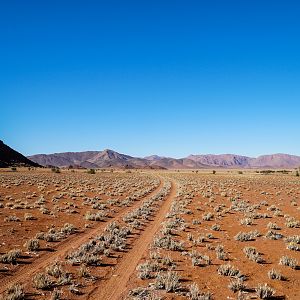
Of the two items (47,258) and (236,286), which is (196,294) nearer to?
(236,286)

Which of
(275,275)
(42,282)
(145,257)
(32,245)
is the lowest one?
(275,275)

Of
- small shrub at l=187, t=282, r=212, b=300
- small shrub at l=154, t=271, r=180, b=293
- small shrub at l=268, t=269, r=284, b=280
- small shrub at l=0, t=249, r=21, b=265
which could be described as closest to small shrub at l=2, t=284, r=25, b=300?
small shrub at l=0, t=249, r=21, b=265

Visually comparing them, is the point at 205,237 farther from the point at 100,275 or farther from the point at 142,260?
the point at 100,275

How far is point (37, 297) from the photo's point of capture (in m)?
8.27

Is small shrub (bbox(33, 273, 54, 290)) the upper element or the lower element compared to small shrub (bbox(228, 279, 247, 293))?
upper

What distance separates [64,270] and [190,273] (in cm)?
389

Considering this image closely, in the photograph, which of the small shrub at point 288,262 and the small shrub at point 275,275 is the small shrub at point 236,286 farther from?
the small shrub at point 288,262

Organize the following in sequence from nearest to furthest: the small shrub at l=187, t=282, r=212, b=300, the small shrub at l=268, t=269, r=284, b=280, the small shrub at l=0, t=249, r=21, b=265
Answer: the small shrub at l=187, t=282, r=212, b=300 < the small shrub at l=268, t=269, r=284, b=280 < the small shrub at l=0, t=249, r=21, b=265

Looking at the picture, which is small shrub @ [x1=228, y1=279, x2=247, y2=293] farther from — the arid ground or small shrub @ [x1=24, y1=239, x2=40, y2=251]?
small shrub @ [x1=24, y1=239, x2=40, y2=251]

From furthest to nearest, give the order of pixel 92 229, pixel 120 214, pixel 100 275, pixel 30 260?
pixel 120 214 → pixel 92 229 → pixel 30 260 → pixel 100 275

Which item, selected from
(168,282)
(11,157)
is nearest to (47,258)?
(168,282)

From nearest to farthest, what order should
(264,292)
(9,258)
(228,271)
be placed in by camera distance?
(264,292) → (228,271) → (9,258)

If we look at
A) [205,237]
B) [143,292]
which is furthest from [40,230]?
[143,292]

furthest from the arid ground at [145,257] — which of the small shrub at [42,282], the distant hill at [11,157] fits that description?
the distant hill at [11,157]
